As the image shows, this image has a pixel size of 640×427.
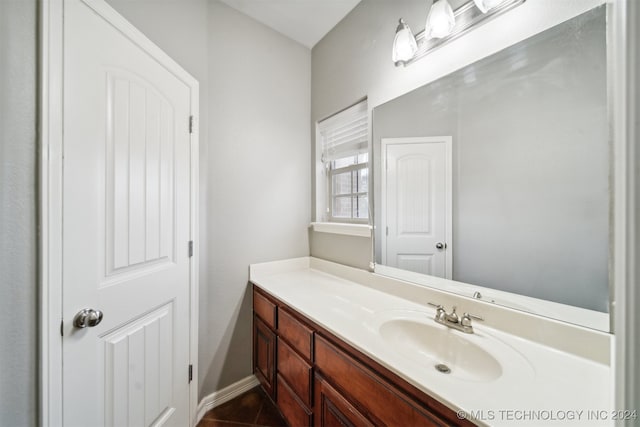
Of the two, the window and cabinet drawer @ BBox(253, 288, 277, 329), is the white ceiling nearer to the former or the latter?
the window

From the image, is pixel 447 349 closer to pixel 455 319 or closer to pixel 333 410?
pixel 455 319

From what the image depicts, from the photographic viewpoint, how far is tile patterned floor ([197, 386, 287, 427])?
1467 millimetres

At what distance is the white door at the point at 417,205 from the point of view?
1163mm

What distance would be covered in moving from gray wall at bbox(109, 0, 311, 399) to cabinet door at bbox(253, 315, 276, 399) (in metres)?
0.08

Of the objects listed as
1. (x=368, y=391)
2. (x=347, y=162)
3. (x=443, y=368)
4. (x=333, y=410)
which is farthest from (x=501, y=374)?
(x=347, y=162)

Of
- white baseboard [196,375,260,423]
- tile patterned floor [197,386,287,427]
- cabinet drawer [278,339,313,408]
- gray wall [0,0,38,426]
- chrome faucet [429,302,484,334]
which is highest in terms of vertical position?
gray wall [0,0,38,426]

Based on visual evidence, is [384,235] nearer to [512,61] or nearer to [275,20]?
[512,61]

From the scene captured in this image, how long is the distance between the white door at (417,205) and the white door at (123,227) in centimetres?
119

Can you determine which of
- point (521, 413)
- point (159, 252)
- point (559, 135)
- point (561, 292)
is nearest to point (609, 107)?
point (559, 135)

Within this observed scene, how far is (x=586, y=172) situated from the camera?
2.56 ft

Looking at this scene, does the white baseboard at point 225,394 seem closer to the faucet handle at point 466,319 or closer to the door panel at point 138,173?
the door panel at point 138,173

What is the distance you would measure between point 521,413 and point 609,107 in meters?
0.92

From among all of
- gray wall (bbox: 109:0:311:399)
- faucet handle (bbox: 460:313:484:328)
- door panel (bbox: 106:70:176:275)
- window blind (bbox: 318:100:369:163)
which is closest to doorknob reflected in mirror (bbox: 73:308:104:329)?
door panel (bbox: 106:70:176:275)

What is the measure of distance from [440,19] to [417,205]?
0.87 m
